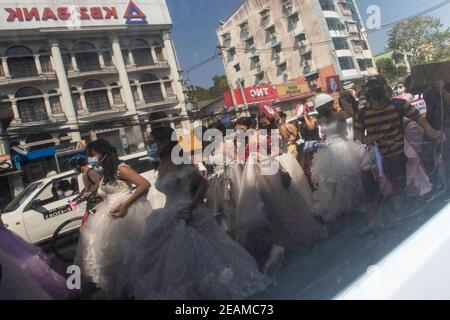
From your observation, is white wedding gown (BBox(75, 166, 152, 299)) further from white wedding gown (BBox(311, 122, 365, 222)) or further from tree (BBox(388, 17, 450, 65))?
tree (BBox(388, 17, 450, 65))

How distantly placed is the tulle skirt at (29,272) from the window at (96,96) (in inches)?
23.9

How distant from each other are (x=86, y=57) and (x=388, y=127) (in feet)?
6.16

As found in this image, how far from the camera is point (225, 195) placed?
282 cm

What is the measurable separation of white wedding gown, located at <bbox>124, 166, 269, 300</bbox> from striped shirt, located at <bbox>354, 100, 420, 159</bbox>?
3.51ft

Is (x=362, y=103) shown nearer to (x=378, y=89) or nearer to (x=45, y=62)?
(x=378, y=89)

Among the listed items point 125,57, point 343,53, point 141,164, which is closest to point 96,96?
point 125,57

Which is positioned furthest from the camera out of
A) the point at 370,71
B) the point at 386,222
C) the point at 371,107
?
the point at 371,107

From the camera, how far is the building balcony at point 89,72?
3.96 ft

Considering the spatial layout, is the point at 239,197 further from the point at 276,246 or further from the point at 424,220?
the point at 424,220

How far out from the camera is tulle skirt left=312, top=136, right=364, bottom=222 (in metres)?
2.44

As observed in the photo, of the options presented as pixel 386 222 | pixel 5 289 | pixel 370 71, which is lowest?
pixel 386 222

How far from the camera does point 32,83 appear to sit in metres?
1.12

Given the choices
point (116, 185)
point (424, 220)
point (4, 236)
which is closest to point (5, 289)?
point (4, 236)

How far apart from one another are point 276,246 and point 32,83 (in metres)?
1.70
